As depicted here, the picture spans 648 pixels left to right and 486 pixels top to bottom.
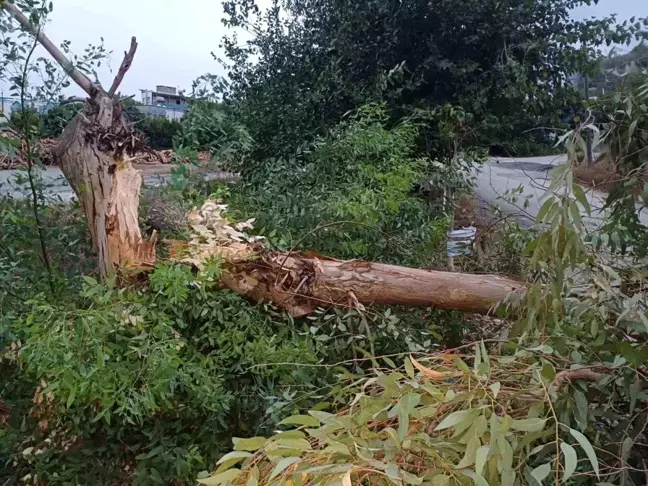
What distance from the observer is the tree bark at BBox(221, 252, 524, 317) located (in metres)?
2.02

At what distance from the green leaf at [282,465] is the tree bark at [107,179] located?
4.76 ft

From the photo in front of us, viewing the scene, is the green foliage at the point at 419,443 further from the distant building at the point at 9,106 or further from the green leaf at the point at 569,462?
the distant building at the point at 9,106

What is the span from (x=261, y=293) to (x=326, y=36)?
2.75 meters

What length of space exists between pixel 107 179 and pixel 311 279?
856 mm

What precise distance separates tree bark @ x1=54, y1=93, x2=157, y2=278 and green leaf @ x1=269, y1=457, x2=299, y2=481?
4.76 feet

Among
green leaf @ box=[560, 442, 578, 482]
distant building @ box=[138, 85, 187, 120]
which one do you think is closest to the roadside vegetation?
green leaf @ box=[560, 442, 578, 482]

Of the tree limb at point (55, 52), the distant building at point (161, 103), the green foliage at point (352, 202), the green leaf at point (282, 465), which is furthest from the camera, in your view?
the distant building at point (161, 103)

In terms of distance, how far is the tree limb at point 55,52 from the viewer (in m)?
1.92

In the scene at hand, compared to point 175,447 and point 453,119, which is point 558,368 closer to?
point 175,447

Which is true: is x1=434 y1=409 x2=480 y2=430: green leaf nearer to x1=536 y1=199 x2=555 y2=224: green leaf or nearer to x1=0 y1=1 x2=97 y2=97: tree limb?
x1=536 y1=199 x2=555 y2=224: green leaf

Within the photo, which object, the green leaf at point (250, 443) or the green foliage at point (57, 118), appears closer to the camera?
the green leaf at point (250, 443)

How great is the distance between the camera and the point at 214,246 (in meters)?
1.93

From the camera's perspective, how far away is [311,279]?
2057 mm

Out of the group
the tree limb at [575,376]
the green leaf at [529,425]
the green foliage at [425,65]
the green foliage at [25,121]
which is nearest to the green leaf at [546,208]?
the tree limb at [575,376]
